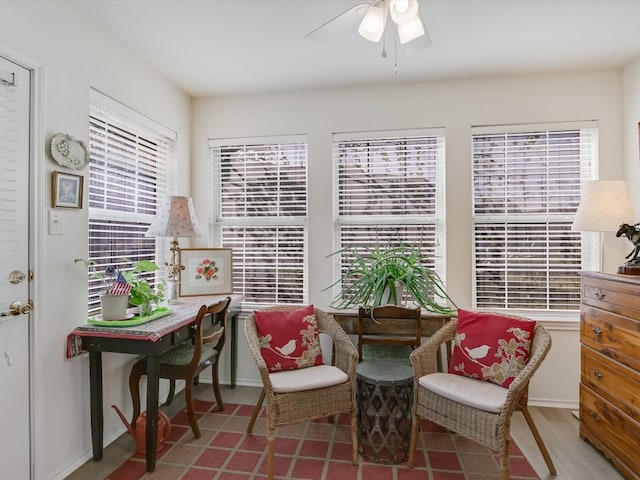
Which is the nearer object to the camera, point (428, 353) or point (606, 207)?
point (428, 353)

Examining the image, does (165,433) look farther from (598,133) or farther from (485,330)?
(598,133)

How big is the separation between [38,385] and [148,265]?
80 cm

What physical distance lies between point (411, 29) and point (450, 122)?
1468mm

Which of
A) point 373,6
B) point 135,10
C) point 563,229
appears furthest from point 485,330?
point 135,10

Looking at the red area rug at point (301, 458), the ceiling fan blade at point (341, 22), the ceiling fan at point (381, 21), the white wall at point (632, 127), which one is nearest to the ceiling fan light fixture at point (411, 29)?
the ceiling fan at point (381, 21)

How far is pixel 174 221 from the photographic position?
254 centimetres

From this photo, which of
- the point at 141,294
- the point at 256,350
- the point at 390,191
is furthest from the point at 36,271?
the point at 390,191

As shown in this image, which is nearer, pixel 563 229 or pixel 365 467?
pixel 365 467

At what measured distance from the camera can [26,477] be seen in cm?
180

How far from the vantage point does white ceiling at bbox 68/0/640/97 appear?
203 cm

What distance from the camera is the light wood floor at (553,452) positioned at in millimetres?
2006

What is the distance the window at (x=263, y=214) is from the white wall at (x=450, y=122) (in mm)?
101

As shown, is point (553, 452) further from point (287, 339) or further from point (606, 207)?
point (287, 339)

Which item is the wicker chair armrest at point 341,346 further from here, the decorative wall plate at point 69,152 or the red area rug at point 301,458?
the decorative wall plate at point 69,152
